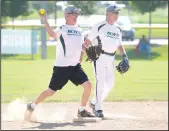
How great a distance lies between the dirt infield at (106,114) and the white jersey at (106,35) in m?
1.21

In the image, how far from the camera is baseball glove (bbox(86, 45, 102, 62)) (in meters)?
9.62

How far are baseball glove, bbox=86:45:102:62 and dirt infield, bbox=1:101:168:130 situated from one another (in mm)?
1061

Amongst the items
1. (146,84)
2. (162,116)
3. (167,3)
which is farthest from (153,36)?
(162,116)

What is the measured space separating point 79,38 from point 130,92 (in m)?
5.30

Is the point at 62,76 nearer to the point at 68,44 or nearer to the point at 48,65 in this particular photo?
the point at 68,44

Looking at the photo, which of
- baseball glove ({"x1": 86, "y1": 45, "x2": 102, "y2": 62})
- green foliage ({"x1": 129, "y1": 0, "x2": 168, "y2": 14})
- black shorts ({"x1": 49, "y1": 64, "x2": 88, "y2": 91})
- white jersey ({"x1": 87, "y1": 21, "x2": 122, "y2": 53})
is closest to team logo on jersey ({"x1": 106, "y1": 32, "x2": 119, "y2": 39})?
white jersey ({"x1": 87, "y1": 21, "x2": 122, "y2": 53})

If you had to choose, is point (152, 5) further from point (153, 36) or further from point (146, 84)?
point (146, 84)

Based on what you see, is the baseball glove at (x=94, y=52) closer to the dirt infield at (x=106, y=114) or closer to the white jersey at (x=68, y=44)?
the white jersey at (x=68, y=44)

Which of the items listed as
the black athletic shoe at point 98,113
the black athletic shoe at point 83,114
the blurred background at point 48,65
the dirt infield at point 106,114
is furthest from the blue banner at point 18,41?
the black athletic shoe at point 83,114

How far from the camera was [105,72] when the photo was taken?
388 inches

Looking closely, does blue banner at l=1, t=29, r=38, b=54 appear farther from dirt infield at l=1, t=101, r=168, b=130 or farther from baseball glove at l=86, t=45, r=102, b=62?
baseball glove at l=86, t=45, r=102, b=62

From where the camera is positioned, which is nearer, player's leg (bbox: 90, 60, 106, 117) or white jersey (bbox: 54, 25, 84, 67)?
white jersey (bbox: 54, 25, 84, 67)

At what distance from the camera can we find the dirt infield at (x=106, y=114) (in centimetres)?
863

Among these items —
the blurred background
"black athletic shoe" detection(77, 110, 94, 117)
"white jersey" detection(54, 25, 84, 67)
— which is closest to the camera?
"white jersey" detection(54, 25, 84, 67)
